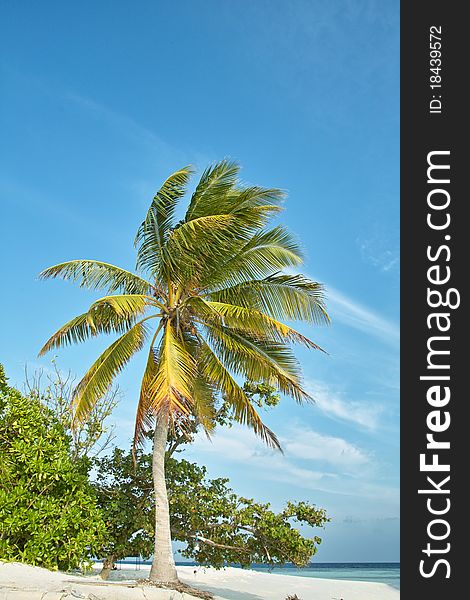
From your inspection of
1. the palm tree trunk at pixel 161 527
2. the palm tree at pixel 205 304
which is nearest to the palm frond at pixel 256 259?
the palm tree at pixel 205 304

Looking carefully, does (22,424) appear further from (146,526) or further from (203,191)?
(203,191)

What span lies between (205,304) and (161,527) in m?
4.05

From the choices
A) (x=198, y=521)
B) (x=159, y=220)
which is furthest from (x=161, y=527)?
(x=159, y=220)

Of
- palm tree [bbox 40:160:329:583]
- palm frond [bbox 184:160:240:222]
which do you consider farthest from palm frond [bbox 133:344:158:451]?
palm frond [bbox 184:160:240:222]

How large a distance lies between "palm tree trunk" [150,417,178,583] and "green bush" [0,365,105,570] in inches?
40.1

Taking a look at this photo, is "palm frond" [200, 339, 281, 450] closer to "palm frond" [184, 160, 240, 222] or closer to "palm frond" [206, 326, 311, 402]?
"palm frond" [206, 326, 311, 402]

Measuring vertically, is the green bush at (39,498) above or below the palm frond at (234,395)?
below

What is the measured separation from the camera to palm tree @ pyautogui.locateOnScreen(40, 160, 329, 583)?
492 inches

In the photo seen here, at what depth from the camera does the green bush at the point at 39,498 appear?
11156 millimetres

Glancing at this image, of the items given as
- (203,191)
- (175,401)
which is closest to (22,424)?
(175,401)

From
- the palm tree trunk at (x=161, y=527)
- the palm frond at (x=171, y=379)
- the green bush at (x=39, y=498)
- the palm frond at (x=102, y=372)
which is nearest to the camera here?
the green bush at (x=39, y=498)

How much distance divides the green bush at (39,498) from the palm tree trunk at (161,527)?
1019 millimetres

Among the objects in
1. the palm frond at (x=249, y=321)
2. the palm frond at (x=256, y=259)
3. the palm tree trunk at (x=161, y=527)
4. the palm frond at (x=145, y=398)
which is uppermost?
the palm frond at (x=256, y=259)

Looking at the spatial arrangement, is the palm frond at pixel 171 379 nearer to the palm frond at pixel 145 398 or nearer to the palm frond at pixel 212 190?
the palm frond at pixel 145 398
